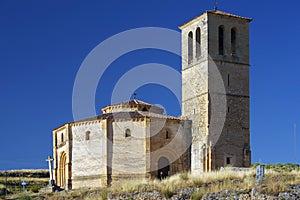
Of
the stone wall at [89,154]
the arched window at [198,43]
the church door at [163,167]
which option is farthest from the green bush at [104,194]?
the arched window at [198,43]

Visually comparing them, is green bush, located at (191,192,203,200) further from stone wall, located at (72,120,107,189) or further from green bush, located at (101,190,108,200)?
stone wall, located at (72,120,107,189)

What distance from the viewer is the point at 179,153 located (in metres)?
43.1

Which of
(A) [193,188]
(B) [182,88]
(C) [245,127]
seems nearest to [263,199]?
(A) [193,188]

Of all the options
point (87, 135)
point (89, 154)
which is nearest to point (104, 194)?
point (89, 154)

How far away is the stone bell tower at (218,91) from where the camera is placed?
41844 mm

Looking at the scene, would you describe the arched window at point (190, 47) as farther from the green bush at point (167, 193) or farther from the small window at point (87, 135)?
the green bush at point (167, 193)

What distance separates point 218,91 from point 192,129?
3.45m

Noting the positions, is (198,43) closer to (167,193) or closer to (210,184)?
(210,184)

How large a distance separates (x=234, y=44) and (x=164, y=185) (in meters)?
15.3

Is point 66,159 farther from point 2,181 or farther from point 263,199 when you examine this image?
point 263,199

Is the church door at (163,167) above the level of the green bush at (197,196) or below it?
above

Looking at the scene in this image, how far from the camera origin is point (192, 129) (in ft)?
143

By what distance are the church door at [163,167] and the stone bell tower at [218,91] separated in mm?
1858

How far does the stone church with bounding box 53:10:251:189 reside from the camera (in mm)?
41719
